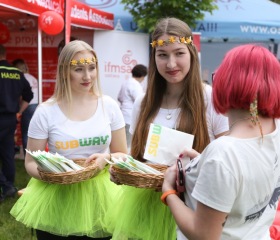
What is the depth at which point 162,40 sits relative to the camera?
218 centimetres

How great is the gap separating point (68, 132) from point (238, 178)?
145 centimetres

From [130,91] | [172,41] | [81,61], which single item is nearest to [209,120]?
[172,41]

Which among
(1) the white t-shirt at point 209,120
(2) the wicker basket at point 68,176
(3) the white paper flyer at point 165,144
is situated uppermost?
(1) the white t-shirt at point 209,120

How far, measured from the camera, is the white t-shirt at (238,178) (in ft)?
4.06

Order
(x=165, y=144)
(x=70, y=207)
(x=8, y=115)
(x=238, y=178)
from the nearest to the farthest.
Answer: (x=238, y=178) < (x=165, y=144) < (x=70, y=207) < (x=8, y=115)

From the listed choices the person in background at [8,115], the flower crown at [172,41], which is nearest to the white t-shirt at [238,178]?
the flower crown at [172,41]

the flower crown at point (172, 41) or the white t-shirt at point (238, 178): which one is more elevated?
the flower crown at point (172, 41)

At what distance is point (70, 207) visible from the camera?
251 cm

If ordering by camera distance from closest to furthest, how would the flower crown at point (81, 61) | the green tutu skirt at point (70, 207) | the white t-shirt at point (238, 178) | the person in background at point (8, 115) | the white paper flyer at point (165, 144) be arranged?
the white t-shirt at point (238, 178) < the white paper flyer at point (165, 144) < the green tutu skirt at point (70, 207) < the flower crown at point (81, 61) < the person in background at point (8, 115)

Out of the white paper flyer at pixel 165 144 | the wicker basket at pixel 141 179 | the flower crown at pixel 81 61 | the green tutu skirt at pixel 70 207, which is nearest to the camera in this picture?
the wicker basket at pixel 141 179

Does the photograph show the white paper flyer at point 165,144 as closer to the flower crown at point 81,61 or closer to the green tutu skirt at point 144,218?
the green tutu skirt at point 144,218

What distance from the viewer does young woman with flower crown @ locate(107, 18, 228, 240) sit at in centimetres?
211

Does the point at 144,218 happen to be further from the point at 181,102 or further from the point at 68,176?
the point at 181,102

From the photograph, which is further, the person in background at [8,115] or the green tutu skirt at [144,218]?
the person in background at [8,115]
